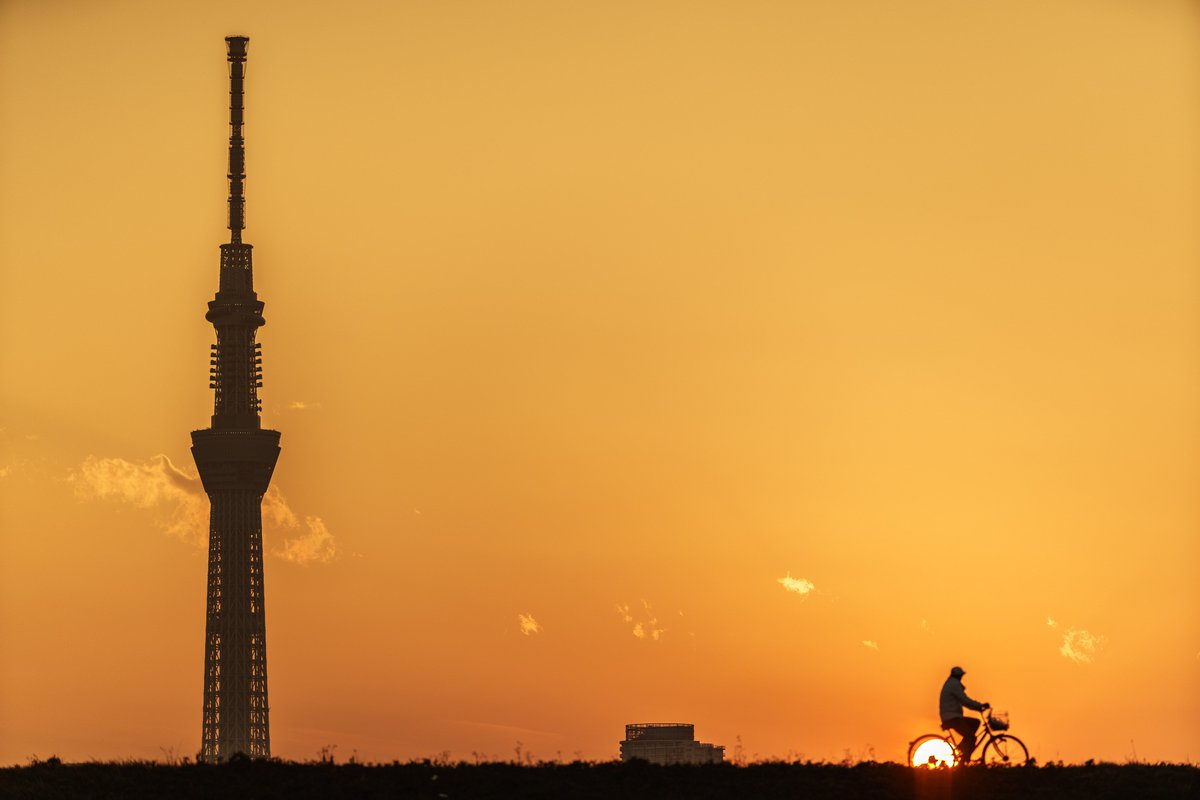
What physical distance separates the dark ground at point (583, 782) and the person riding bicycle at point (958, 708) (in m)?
0.58

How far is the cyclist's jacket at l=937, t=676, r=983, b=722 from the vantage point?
43094 millimetres

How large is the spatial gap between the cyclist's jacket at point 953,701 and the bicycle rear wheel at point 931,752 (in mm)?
475

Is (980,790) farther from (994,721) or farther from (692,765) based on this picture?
(692,765)

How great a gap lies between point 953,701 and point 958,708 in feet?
0.57

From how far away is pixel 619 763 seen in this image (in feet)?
149

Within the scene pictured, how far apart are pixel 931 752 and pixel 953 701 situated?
44.8 inches

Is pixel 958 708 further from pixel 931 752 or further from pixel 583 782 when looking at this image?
pixel 583 782

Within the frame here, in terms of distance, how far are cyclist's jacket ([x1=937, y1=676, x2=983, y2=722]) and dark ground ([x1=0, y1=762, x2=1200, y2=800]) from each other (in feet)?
3.75

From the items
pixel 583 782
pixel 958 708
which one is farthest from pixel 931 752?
pixel 583 782

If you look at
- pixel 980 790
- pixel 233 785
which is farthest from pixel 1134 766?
pixel 233 785

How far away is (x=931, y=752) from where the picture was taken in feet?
143

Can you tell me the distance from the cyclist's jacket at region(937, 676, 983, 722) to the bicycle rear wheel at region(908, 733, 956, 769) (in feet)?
1.56

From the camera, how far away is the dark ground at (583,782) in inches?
1708

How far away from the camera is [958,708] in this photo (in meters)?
43.3
